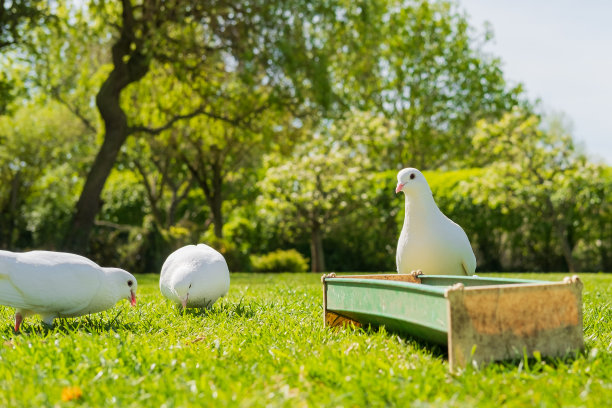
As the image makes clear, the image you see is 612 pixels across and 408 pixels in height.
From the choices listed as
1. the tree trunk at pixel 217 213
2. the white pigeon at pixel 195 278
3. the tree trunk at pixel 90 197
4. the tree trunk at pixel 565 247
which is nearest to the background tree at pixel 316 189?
the tree trunk at pixel 217 213

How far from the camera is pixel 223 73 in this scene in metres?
15.7

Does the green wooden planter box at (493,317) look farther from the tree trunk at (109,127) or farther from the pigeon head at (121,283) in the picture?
the tree trunk at (109,127)

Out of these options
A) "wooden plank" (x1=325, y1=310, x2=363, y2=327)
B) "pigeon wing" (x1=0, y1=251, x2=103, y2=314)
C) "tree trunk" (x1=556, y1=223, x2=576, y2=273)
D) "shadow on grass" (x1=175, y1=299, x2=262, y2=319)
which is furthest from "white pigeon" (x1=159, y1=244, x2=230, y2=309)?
"tree trunk" (x1=556, y1=223, x2=576, y2=273)

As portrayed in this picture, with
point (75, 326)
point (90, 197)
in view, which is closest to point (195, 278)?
point (75, 326)

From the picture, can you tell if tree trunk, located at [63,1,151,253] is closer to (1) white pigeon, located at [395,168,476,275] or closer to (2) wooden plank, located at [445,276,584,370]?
(1) white pigeon, located at [395,168,476,275]

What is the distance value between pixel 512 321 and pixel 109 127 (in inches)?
494

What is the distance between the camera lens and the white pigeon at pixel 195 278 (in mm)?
4871

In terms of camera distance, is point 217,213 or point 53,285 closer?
point 53,285

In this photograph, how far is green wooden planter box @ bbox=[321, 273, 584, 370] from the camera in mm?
2838

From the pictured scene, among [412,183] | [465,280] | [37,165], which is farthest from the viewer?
[37,165]

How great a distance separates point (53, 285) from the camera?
12.7 feet

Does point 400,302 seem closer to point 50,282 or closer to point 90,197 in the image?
point 50,282

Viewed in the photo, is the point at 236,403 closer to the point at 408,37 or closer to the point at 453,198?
the point at 453,198

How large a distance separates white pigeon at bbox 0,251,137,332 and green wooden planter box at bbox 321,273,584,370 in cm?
205
